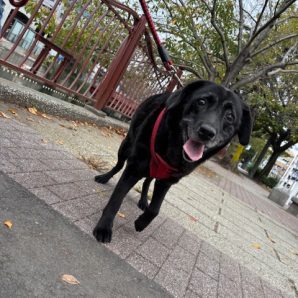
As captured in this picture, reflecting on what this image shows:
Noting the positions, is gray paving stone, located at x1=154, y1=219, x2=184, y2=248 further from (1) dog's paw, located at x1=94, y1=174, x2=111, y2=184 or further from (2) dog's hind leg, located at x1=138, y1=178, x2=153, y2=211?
(1) dog's paw, located at x1=94, y1=174, x2=111, y2=184

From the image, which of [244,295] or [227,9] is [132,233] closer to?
[244,295]

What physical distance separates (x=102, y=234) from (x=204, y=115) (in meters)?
1.07

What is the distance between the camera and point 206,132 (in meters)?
2.56

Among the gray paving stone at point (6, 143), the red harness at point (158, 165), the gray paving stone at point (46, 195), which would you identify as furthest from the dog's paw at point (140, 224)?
the gray paving stone at point (6, 143)

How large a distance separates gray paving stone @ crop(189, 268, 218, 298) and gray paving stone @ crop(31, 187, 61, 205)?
1139 mm

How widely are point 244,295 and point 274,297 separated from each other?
0.48 metres

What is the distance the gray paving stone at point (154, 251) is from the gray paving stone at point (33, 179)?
0.91 meters

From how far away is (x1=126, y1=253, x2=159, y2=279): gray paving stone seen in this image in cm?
251

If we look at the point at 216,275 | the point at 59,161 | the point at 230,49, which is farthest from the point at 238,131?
the point at 230,49

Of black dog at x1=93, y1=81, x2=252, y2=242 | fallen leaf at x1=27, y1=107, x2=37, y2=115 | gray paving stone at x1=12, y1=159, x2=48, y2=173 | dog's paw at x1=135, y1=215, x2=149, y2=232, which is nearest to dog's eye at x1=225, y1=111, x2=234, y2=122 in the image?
black dog at x1=93, y1=81, x2=252, y2=242

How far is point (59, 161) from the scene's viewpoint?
3.88 metres

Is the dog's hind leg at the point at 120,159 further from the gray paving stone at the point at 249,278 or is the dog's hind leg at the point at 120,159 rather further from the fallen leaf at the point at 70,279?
the fallen leaf at the point at 70,279

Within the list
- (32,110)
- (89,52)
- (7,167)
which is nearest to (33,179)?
(7,167)

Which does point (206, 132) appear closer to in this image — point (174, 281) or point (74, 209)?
point (174, 281)
